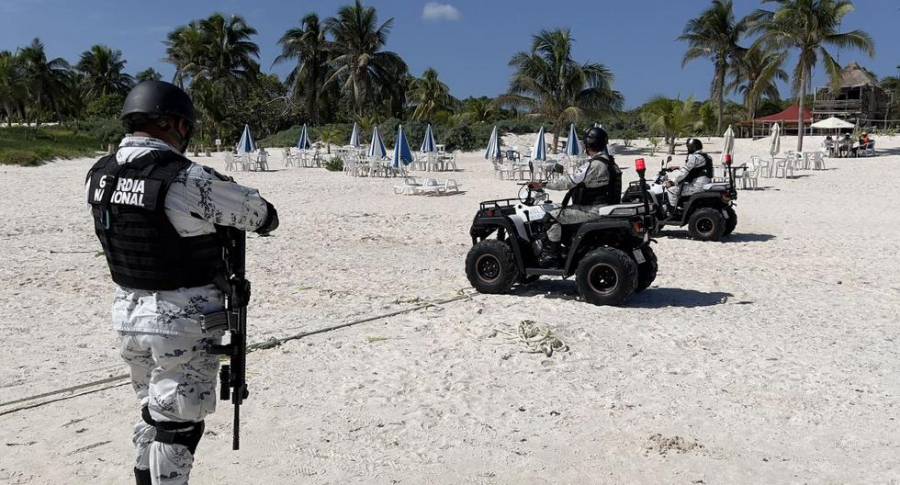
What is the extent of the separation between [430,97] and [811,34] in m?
24.8

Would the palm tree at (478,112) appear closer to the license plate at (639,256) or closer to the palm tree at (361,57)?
the palm tree at (361,57)

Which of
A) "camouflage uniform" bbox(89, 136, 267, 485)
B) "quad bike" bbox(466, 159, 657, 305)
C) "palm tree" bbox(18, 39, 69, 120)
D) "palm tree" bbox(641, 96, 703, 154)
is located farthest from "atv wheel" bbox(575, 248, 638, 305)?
"palm tree" bbox(18, 39, 69, 120)

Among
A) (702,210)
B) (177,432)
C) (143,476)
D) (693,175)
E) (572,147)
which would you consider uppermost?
(572,147)

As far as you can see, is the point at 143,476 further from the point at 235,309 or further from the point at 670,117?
the point at 670,117

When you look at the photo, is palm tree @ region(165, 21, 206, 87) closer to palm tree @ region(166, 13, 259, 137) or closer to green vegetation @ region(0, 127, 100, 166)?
palm tree @ region(166, 13, 259, 137)

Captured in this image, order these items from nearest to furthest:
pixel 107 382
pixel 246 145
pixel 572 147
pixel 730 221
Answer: pixel 107 382 → pixel 730 221 → pixel 572 147 → pixel 246 145

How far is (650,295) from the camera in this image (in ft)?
24.0

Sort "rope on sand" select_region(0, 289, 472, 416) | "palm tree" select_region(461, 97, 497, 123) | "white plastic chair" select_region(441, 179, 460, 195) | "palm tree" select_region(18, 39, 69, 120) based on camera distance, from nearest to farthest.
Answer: "rope on sand" select_region(0, 289, 472, 416) < "white plastic chair" select_region(441, 179, 460, 195) < "palm tree" select_region(461, 97, 497, 123) < "palm tree" select_region(18, 39, 69, 120)

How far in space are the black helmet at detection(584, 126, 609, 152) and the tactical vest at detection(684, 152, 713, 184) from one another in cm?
552

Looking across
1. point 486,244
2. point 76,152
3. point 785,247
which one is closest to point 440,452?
point 486,244

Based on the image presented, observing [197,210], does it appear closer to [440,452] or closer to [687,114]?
[440,452]

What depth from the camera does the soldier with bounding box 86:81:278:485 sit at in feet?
8.48

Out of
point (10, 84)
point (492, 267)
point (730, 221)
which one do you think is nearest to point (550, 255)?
point (492, 267)

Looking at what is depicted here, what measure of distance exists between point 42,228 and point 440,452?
10296 mm
